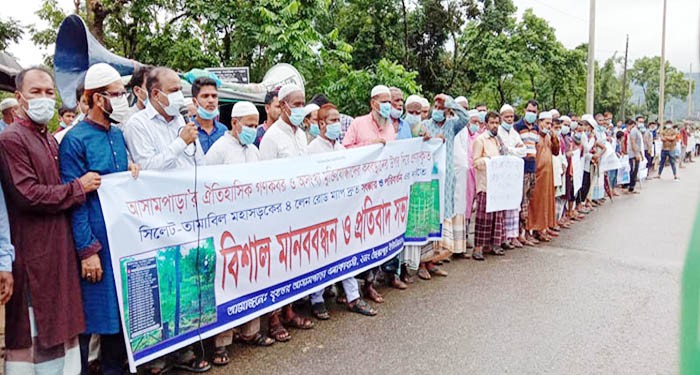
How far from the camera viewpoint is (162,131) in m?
3.54

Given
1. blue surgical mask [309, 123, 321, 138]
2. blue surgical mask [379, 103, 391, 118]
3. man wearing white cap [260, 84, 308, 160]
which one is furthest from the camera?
blue surgical mask [379, 103, 391, 118]

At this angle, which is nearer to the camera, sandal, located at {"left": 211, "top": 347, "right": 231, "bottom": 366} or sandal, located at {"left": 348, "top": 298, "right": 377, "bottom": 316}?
sandal, located at {"left": 211, "top": 347, "right": 231, "bottom": 366}

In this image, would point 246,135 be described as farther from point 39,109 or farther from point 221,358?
point 221,358

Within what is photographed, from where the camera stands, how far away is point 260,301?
156 inches

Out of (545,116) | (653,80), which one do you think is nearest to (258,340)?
(545,116)

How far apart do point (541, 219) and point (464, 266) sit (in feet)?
6.79

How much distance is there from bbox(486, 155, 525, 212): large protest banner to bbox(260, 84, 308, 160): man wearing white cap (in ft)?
9.68

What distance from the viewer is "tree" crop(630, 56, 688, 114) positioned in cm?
6044

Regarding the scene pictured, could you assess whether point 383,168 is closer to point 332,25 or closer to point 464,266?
point 464,266

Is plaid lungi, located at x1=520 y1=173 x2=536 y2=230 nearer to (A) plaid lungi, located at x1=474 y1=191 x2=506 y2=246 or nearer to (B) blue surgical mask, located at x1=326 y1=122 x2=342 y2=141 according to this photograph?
(A) plaid lungi, located at x1=474 y1=191 x2=506 y2=246

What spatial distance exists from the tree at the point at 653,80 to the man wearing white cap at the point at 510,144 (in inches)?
2412

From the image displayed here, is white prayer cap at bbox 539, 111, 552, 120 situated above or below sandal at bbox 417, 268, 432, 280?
above

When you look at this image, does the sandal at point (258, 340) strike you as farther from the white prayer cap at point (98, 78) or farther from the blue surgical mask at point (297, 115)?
the white prayer cap at point (98, 78)

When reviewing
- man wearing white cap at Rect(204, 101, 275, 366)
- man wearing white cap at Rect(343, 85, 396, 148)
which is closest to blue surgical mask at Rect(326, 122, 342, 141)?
man wearing white cap at Rect(343, 85, 396, 148)
